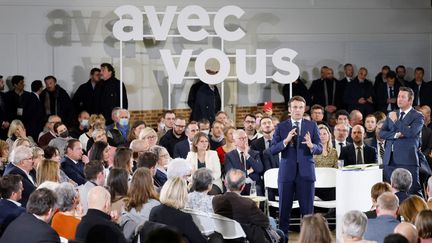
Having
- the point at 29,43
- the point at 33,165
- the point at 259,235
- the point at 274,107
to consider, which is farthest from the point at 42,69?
the point at 259,235

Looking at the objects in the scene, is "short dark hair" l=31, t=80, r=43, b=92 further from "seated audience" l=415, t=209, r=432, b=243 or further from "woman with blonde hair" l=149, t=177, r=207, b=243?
"seated audience" l=415, t=209, r=432, b=243

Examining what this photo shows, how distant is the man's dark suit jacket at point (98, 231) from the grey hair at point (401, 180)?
9.37 ft

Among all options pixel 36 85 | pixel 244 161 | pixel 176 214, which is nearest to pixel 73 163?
pixel 244 161

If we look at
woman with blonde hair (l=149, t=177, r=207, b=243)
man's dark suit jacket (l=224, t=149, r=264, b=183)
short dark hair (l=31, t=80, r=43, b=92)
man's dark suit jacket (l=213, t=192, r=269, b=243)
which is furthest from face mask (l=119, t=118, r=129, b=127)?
woman with blonde hair (l=149, t=177, r=207, b=243)

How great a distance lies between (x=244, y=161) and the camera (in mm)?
10859

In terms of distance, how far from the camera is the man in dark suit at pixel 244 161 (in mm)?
10742

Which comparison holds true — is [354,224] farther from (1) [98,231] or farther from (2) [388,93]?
(2) [388,93]

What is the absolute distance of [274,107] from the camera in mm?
16906

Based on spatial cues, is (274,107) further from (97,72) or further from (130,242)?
(130,242)

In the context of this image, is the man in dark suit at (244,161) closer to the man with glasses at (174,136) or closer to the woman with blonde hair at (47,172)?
the man with glasses at (174,136)

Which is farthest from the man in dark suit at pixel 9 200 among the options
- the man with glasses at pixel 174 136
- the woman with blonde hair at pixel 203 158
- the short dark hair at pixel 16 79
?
the short dark hair at pixel 16 79

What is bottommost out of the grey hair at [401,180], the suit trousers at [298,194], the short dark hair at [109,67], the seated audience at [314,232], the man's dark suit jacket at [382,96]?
the suit trousers at [298,194]

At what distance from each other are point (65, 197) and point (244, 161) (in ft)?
13.6

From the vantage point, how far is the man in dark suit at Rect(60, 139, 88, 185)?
973 centimetres
